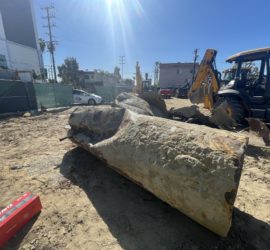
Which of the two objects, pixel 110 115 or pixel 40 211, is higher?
pixel 110 115

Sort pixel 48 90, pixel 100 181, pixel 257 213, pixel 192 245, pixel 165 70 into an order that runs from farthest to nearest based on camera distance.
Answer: pixel 165 70, pixel 48 90, pixel 100 181, pixel 257 213, pixel 192 245

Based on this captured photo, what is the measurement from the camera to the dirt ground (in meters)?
2.01

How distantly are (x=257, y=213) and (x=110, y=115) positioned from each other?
2.58 metres

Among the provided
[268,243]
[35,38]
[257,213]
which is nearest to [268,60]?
[257,213]

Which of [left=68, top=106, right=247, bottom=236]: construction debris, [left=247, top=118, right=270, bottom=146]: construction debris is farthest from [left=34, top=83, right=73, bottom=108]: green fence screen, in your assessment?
[left=247, top=118, right=270, bottom=146]: construction debris

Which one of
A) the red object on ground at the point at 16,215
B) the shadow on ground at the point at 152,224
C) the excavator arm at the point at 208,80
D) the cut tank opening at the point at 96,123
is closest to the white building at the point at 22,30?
the excavator arm at the point at 208,80

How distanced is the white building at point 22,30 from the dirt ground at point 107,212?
2435cm

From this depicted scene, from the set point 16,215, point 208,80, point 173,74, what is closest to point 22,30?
point 173,74

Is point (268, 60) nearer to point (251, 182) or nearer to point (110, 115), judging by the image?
point (251, 182)

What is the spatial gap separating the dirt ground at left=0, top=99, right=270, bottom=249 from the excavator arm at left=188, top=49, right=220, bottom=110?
472cm

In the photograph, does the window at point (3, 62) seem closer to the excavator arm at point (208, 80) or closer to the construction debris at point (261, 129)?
the excavator arm at point (208, 80)

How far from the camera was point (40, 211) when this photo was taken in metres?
2.47

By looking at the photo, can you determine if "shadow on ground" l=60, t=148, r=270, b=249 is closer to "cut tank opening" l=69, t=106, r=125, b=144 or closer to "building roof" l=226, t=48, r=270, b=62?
"cut tank opening" l=69, t=106, r=125, b=144

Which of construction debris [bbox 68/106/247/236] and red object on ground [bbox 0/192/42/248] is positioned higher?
construction debris [bbox 68/106/247/236]
